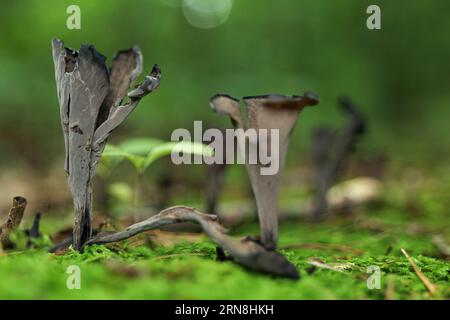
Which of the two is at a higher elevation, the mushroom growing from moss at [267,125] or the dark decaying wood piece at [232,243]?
the mushroom growing from moss at [267,125]

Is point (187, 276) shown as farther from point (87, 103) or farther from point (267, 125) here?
point (87, 103)

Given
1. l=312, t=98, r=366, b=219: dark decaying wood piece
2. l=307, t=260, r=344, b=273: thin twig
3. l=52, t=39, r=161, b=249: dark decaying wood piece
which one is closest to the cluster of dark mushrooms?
l=52, t=39, r=161, b=249: dark decaying wood piece

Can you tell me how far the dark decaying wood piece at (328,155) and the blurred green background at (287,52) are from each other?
569cm

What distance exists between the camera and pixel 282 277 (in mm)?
1606

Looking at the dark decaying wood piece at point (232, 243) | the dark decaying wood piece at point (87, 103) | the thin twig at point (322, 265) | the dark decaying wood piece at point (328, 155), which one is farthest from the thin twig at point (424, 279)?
the dark decaying wood piece at point (328, 155)

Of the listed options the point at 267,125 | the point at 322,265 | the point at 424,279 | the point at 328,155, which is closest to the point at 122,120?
the point at 267,125

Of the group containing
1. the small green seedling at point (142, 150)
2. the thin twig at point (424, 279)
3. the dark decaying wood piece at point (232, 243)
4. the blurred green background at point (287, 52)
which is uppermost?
the blurred green background at point (287, 52)

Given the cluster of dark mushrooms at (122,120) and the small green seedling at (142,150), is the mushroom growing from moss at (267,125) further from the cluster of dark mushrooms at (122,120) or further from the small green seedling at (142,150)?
the small green seedling at (142,150)

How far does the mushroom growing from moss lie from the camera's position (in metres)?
1.69

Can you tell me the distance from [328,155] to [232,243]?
2576 mm

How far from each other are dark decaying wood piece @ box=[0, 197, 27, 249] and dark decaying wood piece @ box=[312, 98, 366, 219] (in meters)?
2.66

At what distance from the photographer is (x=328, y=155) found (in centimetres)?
406

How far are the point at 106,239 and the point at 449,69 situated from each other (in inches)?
481

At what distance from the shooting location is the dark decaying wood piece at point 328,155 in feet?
12.8
